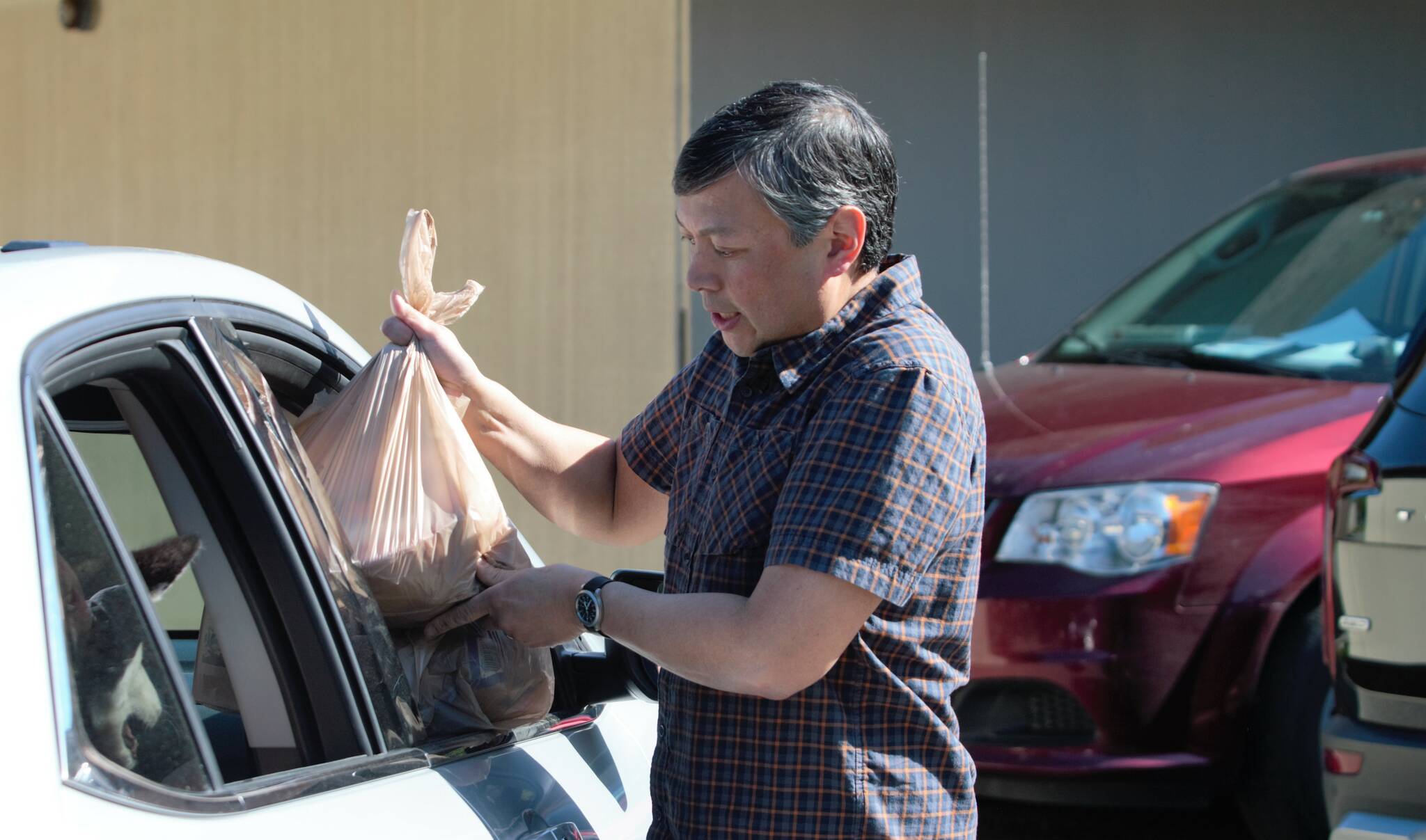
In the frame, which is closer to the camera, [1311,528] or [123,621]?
[123,621]

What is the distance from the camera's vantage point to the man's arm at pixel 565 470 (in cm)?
225

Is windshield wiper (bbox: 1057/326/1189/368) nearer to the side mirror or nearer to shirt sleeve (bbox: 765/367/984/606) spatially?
the side mirror

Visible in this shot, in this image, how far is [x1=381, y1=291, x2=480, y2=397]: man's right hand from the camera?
1981mm

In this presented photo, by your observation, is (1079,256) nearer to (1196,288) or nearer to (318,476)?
(1196,288)

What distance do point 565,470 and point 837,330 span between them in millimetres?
705

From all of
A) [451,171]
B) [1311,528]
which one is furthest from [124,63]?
[1311,528]

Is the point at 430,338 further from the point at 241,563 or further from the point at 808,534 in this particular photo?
the point at 808,534

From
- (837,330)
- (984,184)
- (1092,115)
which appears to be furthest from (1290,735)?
(1092,115)

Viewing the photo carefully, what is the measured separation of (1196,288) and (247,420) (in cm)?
374

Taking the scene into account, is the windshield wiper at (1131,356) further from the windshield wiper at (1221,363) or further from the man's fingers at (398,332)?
the man's fingers at (398,332)

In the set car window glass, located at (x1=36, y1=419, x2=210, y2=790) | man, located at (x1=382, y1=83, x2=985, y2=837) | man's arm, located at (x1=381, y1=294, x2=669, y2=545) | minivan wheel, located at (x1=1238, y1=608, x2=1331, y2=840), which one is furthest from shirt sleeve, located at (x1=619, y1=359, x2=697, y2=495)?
minivan wheel, located at (x1=1238, y1=608, x2=1331, y2=840)

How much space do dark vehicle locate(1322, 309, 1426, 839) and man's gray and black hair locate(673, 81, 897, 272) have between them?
1354 millimetres

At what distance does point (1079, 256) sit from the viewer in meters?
6.47

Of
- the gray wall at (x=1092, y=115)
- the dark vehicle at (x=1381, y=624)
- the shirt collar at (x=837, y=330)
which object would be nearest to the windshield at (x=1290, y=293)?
the dark vehicle at (x=1381, y=624)
